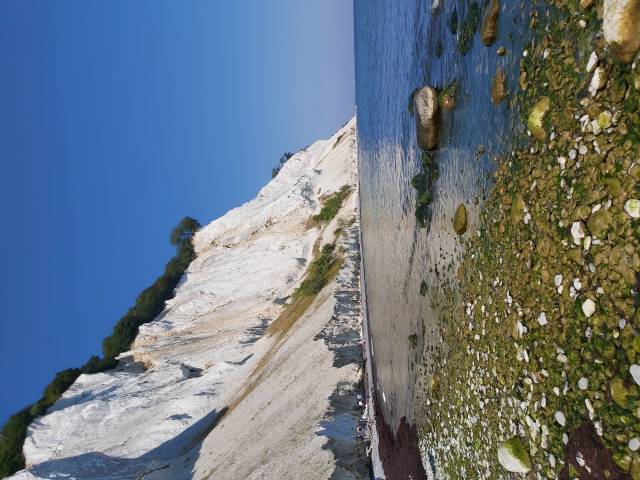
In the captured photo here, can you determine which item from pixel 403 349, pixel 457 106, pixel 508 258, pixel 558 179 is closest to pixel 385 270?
pixel 403 349

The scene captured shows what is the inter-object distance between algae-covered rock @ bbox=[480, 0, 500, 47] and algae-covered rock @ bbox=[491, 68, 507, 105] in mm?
1273

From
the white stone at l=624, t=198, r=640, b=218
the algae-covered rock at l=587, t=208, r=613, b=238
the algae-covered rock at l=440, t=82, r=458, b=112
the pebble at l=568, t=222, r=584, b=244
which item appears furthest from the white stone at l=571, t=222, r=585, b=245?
the algae-covered rock at l=440, t=82, r=458, b=112

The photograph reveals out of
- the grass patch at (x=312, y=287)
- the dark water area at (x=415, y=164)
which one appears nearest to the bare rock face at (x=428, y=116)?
the dark water area at (x=415, y=164)

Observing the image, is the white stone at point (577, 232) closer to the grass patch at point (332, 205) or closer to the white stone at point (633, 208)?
the white stone at point (633, 208)

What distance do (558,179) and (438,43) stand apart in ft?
43.7

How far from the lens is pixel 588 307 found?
8.16 meters

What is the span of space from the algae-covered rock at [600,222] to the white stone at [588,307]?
1214mm

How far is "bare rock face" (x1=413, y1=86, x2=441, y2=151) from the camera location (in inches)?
722

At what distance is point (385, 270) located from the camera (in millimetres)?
30625

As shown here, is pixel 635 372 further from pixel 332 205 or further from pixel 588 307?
pixel 332 205

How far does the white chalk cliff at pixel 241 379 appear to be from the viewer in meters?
28.9

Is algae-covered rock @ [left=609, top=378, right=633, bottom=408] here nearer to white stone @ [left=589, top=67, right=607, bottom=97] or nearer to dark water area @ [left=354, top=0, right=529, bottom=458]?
white stone @ [left=589, top=67, right=607, bottom=97]

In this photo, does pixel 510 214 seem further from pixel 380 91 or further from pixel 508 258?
pixel 380 91

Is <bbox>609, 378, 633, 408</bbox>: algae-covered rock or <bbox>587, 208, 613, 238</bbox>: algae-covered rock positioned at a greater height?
<bbox>587, 208, 613, 238</bbox>: algae-covered rock
